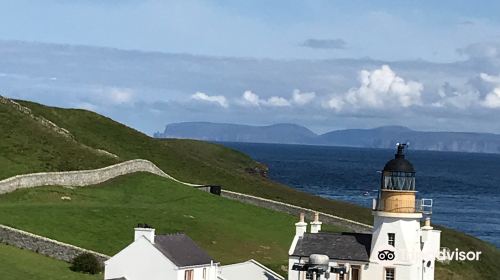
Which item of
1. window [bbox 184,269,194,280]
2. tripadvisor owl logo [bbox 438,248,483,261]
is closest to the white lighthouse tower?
window [bbox 184,269,194,280]

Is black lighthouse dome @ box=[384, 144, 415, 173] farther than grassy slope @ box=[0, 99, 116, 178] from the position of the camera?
No

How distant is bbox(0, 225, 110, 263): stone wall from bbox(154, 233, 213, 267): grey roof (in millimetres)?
7077

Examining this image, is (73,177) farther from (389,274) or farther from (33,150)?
(389,274)

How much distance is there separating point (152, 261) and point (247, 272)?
9654 mm

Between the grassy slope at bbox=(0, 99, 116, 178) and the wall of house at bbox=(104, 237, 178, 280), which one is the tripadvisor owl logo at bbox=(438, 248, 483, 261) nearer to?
the wall of house at bbox=(104, 237, 178, 280)

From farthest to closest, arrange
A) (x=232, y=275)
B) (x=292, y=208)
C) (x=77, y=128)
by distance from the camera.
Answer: (x=77, y=128) < (x=292, y=208) < (x=232, y=275)

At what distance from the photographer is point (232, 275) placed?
61.1 metres

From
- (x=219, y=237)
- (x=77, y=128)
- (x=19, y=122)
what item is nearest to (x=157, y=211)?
(x=219, y=237)

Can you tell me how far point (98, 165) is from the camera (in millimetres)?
97438

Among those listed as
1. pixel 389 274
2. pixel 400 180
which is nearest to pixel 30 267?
pixel 389 274

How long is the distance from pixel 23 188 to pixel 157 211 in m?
10.8

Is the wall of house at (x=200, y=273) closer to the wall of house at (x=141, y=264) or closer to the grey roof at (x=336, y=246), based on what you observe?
the wall of house at (x=141, y=264)

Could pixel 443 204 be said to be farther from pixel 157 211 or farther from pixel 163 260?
pixel 163 260

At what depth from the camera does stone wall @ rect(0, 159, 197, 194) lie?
265 feet
